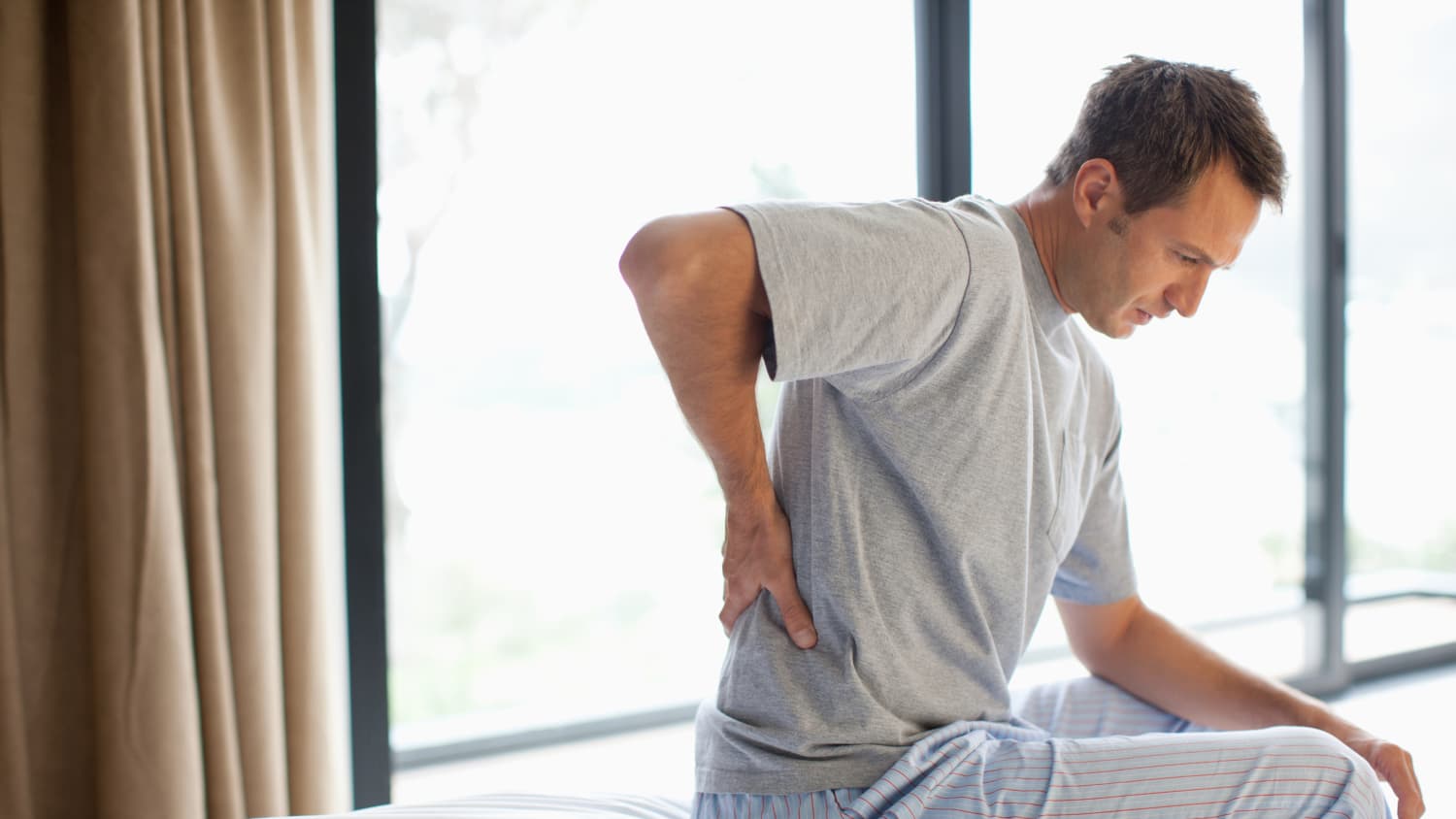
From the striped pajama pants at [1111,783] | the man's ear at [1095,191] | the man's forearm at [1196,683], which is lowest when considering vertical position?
the man's forearm at [1196,683]

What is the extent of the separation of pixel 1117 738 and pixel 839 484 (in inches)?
15.9

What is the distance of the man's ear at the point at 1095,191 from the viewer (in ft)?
3.73

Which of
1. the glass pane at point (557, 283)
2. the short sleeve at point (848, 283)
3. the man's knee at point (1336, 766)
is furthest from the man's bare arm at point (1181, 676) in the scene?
the glass pane at point (557, 283)

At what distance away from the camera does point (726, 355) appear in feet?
3.02

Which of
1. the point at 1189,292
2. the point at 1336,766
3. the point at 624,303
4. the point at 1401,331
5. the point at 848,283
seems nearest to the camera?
the point at 848,283

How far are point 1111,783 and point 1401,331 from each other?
2739 millimetres

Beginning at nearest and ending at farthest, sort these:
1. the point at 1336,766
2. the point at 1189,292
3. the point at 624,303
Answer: the point at 1336,766 < the point at 1189,292 < the point at 624,303

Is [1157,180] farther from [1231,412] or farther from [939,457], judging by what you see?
[1231,412]

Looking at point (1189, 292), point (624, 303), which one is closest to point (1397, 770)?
point (1189, 292)

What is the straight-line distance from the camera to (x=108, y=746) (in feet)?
4.59

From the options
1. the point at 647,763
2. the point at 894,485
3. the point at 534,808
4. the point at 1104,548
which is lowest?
the point at 647,763

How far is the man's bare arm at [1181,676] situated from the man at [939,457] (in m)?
0.01

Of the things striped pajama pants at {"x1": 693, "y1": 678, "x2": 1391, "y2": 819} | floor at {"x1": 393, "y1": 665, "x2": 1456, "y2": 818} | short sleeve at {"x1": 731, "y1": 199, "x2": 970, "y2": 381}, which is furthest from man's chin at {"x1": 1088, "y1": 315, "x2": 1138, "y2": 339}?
floor at {"x1": 393, "y1": 665, "x2": 1456, "y2": 818}

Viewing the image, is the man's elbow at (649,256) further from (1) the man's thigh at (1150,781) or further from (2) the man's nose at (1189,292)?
(2) the man's nose at (1189,292)
